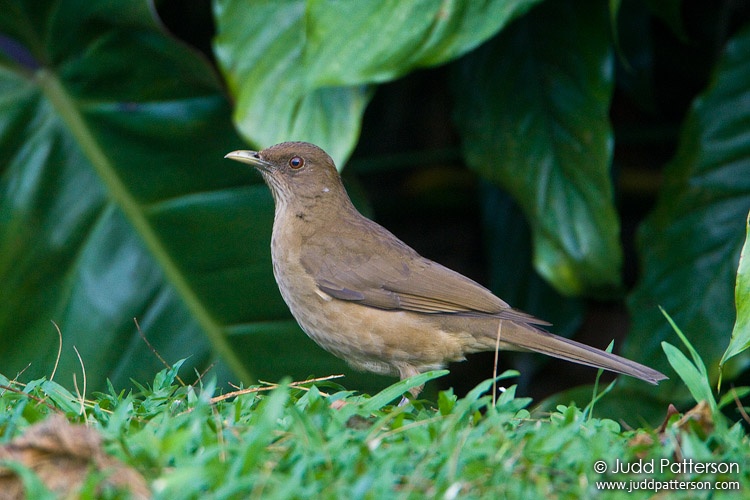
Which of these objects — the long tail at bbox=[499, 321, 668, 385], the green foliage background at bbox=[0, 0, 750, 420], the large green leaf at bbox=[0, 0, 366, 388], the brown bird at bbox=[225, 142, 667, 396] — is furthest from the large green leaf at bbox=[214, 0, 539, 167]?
the long tail at bbox=[499, 321, 668, 385]

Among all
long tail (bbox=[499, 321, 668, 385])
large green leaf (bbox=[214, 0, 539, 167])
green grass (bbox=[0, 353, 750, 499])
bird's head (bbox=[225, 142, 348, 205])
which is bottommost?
long tail (bbox=[499, 321, 668, 385])

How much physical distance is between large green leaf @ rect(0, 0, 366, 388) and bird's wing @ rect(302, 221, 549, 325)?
1236 millimetres

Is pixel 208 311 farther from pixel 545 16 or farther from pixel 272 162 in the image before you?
pixel 545 16

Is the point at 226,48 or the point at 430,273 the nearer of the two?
the point at 430,273

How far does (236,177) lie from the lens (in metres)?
5.61

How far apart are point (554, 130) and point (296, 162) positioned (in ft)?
5.89

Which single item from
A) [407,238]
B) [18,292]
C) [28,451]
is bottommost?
[407,238]

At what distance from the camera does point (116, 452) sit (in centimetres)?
243

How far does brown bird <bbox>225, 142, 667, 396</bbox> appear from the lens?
4055 millimetres

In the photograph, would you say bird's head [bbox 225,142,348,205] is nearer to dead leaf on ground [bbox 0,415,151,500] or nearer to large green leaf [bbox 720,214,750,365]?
large green leaf [bbox 720,214,750,365]

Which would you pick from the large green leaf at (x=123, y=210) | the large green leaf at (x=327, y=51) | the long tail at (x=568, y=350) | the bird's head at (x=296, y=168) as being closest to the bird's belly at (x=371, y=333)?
the long tail at (x=568, y=350)

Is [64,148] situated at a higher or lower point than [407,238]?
higher

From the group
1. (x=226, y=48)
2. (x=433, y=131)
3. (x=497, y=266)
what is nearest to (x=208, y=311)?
(x=226, y=48)

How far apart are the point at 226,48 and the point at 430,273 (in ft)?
6.20
